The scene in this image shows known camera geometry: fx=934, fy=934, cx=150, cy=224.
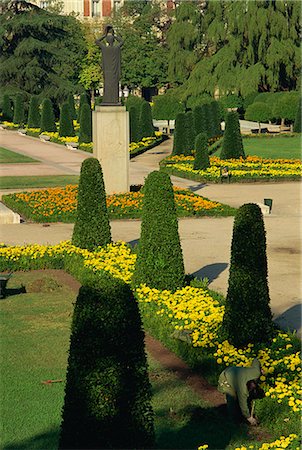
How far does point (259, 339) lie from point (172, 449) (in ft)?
9.85

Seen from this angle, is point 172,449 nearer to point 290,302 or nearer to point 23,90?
point 290,302

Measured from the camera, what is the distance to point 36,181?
29.5m

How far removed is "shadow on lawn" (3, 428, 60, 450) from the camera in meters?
8.20

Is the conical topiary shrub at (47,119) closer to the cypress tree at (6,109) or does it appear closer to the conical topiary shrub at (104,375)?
the cypress tree at (6,109)

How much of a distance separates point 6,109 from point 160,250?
4858 cm

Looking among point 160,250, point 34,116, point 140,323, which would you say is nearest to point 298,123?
point 34,116

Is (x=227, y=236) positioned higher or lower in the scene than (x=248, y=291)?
lower

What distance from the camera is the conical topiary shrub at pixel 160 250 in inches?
527

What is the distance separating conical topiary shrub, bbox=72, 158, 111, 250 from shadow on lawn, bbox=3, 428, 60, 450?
26.6 feet

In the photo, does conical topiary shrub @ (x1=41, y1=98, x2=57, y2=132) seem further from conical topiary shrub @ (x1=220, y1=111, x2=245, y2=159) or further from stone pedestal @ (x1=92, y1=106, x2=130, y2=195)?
stone pedestal @ (x1=92, y1=106, x2=130, y2=195)

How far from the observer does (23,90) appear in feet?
201

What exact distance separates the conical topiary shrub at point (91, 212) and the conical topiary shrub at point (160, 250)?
296 centimetres

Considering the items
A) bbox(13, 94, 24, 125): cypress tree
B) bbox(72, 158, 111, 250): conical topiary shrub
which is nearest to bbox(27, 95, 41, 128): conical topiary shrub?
bbox(13, 94, 24, 125): cypress tree

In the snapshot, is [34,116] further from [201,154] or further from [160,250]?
[160,250]
